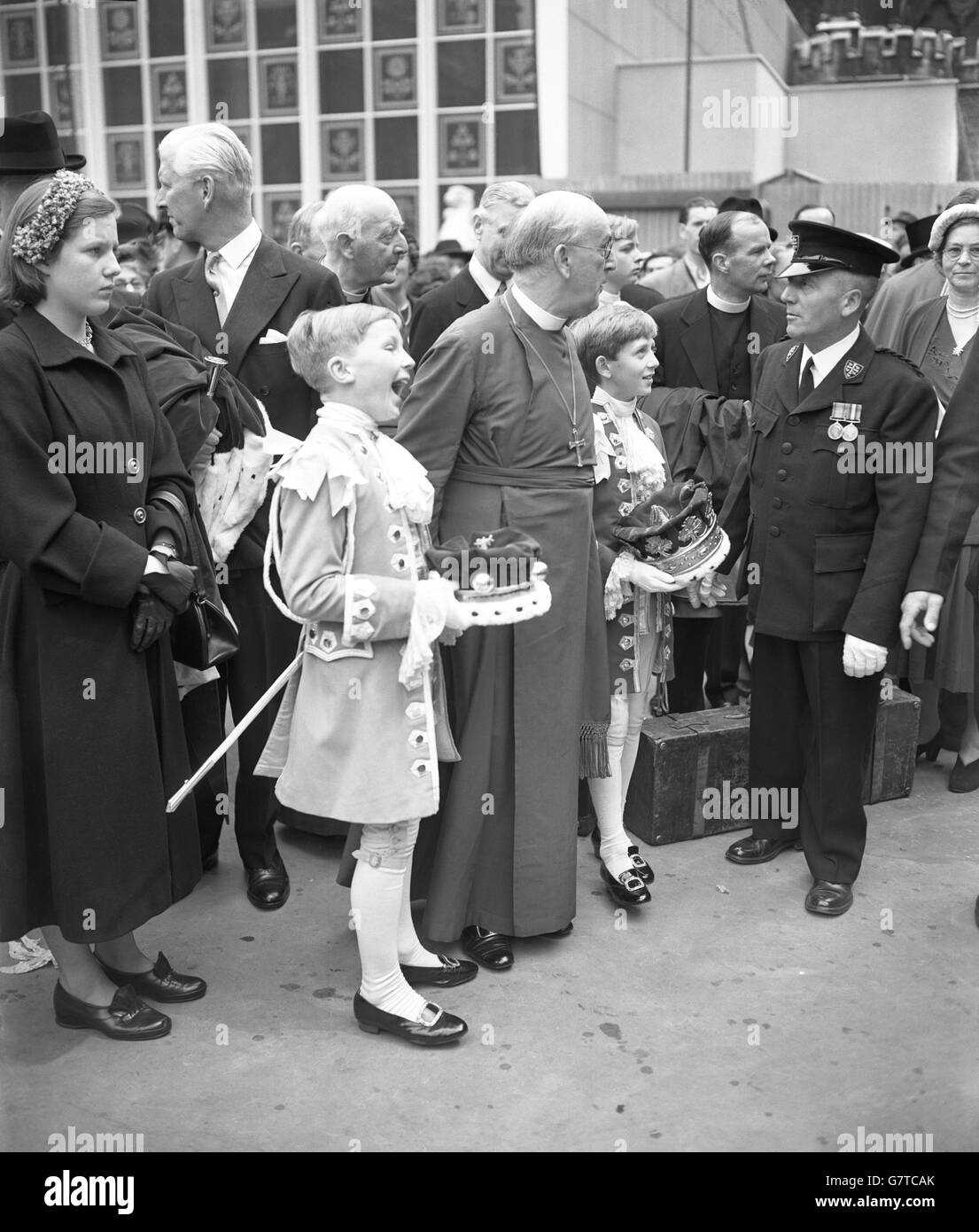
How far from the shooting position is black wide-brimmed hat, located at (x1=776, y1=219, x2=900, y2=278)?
347 centimetres

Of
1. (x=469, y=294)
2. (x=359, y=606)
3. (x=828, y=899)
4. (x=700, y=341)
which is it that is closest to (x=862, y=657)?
(x=828, y=899)

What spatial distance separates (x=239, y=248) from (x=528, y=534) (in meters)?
1.24

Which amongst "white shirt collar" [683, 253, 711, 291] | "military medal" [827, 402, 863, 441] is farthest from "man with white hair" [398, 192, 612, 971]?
"white shirt collar" [683, 253, 711, 291]

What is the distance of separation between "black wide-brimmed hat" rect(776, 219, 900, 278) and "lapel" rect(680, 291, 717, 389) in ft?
3.71

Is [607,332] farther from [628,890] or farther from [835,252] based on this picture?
[628,890]

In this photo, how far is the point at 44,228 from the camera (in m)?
2.65

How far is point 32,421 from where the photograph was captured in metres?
2.62

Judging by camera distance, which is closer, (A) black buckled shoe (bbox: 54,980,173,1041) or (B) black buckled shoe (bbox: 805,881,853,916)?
(A) black buckled shoe (bbox: 54,980,173,1041)

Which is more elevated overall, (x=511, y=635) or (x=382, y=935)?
(x=511, y=635)

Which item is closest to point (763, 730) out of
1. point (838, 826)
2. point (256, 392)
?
point (838, 826)

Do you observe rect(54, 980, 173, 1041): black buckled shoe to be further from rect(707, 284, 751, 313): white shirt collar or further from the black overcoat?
rect(707, 284, 751, 313): white shirt collar

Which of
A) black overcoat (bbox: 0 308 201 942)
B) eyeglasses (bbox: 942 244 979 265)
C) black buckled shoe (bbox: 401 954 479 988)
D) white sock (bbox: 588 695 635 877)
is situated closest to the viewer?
black overcoat (bbox: 0 308 201 942)

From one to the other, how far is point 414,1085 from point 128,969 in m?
0.82
